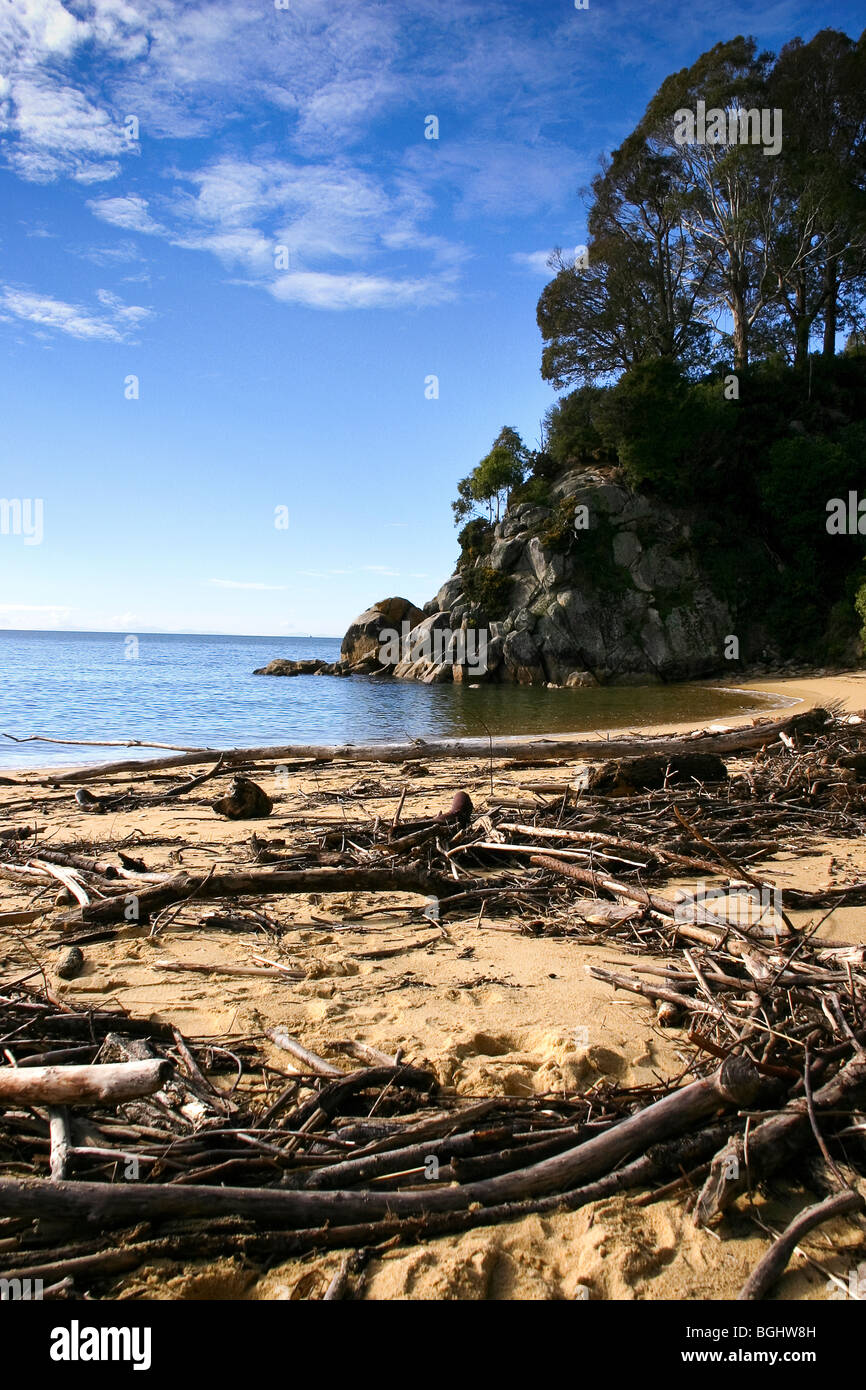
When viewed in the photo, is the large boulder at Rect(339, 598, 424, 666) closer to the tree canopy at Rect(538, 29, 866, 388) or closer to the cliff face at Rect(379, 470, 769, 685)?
the cliff face at Rect(379, 470, 769, 685)

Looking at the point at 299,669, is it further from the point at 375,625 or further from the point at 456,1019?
the point at 456,1019

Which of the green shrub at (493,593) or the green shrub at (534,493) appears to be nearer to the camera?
the green shrub at (493,593)

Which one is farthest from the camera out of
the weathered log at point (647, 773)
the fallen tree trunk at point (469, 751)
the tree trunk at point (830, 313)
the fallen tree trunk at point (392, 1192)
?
the tree trunk at point (830, 313)

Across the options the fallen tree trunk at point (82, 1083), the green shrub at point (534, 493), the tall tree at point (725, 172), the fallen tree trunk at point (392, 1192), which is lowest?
the fallen tree trunk at point (392, 1192)

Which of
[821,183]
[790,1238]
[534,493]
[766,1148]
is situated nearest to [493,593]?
[534,493]

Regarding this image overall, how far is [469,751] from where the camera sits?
12102 mm

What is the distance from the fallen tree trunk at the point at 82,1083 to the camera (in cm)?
236

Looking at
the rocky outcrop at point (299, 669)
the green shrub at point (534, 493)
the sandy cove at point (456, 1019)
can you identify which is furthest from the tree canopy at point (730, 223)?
the sandy cove at point (456, 1019)

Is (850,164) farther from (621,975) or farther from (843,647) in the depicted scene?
(621,975)

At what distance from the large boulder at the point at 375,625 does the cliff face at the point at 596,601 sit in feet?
37.3

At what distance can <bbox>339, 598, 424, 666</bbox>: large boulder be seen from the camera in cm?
4931

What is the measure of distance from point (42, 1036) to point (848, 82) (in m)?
51.7

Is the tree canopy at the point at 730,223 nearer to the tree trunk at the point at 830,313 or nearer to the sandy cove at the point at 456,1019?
the tree trunk at the point at 830,313
